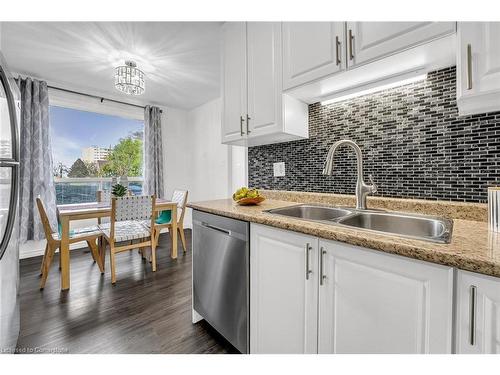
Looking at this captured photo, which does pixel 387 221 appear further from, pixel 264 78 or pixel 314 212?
pixel 264 78

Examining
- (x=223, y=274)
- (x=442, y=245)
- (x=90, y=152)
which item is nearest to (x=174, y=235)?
(x=223, y=274)

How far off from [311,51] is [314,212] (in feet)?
3.23

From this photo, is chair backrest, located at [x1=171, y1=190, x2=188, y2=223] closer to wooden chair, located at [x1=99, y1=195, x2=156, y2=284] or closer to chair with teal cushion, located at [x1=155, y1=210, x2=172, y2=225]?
chair with teal cushion, located at [x1=155, y1=210, x2=172, y2=225]

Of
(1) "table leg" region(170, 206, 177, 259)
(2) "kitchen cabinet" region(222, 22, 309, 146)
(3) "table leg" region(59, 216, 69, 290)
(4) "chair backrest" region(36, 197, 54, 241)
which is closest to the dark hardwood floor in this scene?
(3) "table leg" region(59, 216, 69, 290)

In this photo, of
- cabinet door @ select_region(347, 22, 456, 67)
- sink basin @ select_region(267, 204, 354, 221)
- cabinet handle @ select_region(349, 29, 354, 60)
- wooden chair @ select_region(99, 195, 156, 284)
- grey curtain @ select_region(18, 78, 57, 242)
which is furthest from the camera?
grey curtain @ select_region(18, 78, 57, 242)

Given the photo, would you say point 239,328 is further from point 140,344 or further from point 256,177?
point 256,177

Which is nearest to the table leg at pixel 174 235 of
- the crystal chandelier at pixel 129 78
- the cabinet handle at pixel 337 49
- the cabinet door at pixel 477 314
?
the crystal chandelier at pixel 129 78

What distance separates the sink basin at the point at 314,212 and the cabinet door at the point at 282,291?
0.32 meters

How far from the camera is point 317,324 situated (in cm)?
98

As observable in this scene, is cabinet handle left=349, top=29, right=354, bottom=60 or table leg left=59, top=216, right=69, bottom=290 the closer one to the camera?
cabinet handle left=349, top=29, right=354, bottom=60

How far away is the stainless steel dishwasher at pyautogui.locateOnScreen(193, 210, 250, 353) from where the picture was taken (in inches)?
50.7

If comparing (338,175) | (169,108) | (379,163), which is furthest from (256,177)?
(169,108)

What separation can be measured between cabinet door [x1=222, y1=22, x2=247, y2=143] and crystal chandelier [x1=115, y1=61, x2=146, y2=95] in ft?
3.98

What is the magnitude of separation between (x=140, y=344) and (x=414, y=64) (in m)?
2.24
